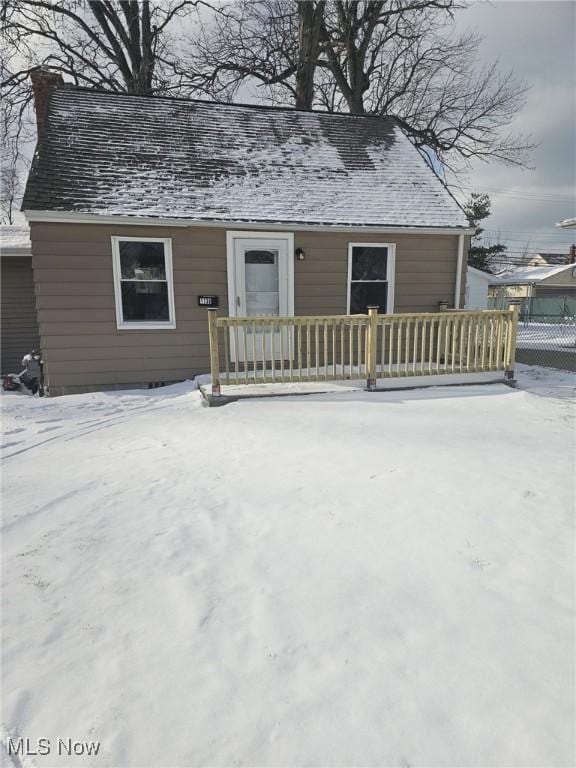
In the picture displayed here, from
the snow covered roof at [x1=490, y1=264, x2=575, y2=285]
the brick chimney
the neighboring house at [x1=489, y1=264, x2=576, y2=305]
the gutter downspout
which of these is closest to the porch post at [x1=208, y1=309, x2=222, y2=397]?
the gutter downspout

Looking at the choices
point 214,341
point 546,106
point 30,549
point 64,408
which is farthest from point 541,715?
point 546,106

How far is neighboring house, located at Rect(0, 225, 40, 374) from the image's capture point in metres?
10.4

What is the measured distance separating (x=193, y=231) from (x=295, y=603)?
6.22 meters

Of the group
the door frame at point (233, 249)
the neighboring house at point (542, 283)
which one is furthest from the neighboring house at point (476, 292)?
the door frame at point (233, 249)

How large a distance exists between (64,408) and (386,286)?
5.57 m

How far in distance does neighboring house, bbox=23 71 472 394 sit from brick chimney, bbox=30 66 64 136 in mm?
32

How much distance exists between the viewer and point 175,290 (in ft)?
23.5

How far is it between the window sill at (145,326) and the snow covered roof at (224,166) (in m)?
1.64

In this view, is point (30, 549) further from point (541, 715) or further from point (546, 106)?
point (546, 106)

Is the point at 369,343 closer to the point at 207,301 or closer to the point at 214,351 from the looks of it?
the point at 214,351

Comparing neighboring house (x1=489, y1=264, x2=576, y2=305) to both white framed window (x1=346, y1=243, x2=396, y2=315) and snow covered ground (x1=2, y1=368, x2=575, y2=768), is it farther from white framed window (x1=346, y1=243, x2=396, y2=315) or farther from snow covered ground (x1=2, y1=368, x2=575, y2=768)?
snow covered ground (x1=2, y1=368, x2=575, y2=768)

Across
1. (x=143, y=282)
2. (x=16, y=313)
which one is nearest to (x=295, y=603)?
(x=143, y=282)

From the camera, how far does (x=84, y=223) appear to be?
260 inches

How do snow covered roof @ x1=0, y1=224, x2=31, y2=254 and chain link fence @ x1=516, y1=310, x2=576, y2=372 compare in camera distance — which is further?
chain link fence @ x1=516, y1=310, x2=576, y2=372
